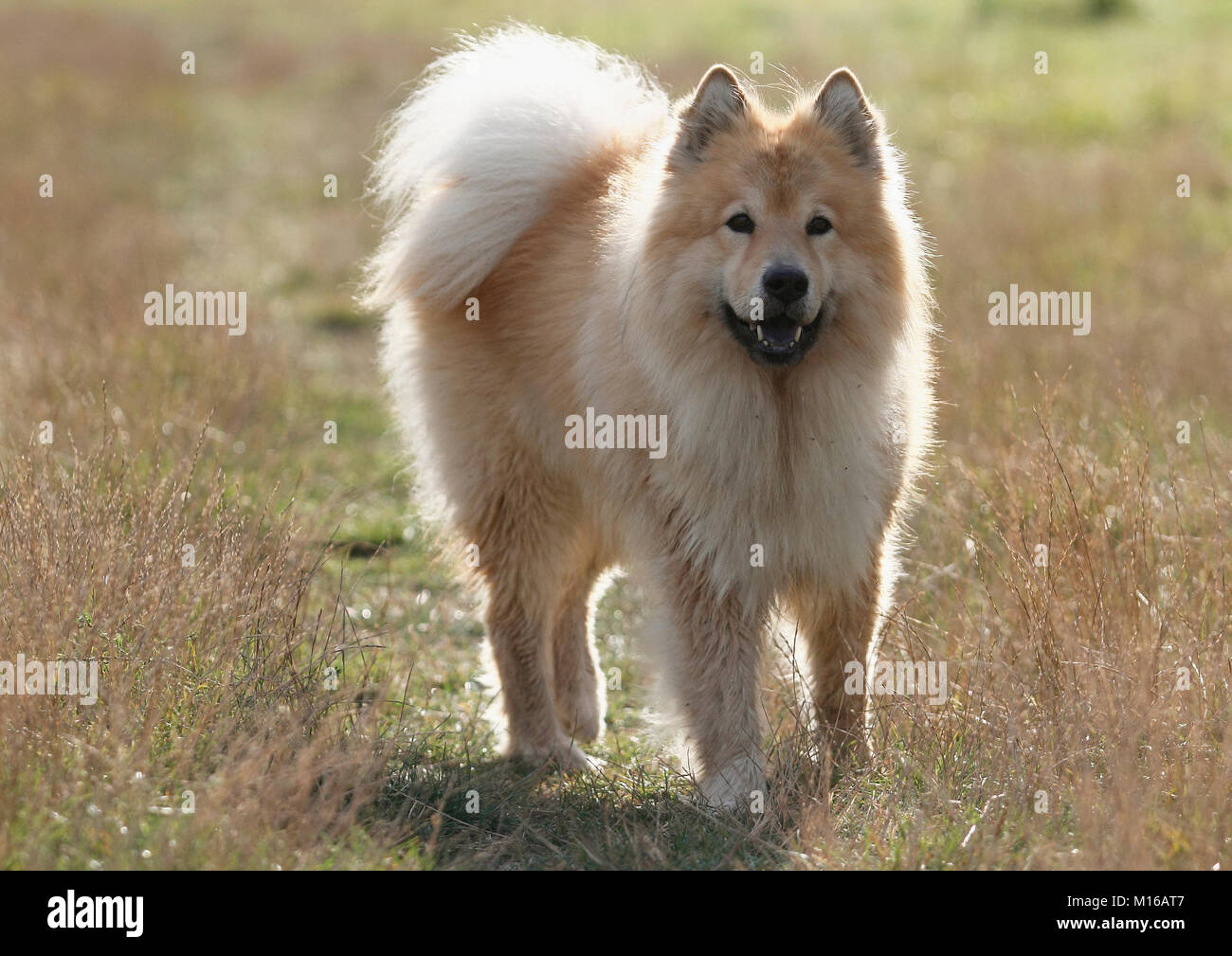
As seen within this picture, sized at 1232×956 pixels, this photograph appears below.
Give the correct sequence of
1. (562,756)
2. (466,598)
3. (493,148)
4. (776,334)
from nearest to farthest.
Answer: (776,334) → (562,756) → (493,148) → (466,598)

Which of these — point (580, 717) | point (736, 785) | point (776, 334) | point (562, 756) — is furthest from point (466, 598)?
point (776, 334)

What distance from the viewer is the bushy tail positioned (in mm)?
5387

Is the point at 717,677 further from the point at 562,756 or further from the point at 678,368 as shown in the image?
the point at 678,368

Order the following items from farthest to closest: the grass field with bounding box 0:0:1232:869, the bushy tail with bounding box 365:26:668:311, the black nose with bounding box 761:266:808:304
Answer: the bushy tail with bounding box 365:26:668:311, the black nose with bounding box 761:266:808:304, the grass field with bounding box 0:0:1232:869

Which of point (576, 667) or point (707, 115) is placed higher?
point (707, 115)

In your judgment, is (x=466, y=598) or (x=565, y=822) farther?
(x=466, y=598)

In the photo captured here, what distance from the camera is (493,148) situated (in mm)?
5410

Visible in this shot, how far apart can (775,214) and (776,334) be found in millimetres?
398

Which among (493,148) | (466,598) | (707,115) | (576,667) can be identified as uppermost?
(493,148)

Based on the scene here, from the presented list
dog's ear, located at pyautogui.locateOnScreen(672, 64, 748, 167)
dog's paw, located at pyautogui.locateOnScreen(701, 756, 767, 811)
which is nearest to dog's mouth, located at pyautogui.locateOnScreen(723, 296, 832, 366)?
dog's ear, located at pyautogui.locateOnScreen(672, 64, 748, 167)

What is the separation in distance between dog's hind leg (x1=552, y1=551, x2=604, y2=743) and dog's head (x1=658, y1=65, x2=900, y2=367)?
1.74 metres

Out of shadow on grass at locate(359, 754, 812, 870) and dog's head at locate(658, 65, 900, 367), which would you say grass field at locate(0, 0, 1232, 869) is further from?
dog's head at locate(658, 65, 900, 367)
